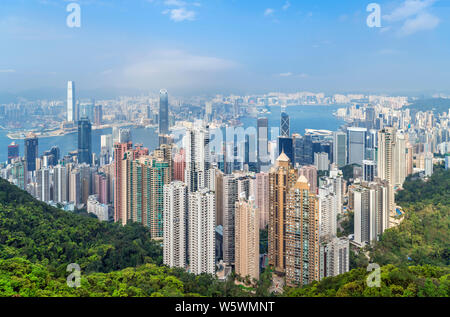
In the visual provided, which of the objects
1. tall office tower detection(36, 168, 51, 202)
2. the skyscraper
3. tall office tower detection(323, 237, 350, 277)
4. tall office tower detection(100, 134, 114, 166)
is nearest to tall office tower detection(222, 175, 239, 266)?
the skyscraper

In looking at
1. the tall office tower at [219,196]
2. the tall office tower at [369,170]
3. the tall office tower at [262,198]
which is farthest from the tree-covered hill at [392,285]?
the tall office tower at [369,170]

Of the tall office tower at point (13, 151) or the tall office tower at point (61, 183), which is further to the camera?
the tall office tower at point (61, 183)

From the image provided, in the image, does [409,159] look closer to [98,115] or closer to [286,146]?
[286,146]

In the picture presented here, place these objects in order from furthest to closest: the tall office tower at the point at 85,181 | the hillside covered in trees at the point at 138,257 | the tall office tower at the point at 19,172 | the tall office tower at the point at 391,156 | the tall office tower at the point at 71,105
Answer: the tall office tower at the point at 85,181 → the tall office tower at the point at 391,156 → the tall office tower at the point at 19,172 → the tall office tower at the point at 71,105 → the hillside covered in trees at the point at 138,257

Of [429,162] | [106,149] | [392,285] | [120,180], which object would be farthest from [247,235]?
[429,162]

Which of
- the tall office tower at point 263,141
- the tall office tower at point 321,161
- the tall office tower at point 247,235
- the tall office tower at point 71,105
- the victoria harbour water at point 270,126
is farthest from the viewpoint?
the tall office tower at point 321,161

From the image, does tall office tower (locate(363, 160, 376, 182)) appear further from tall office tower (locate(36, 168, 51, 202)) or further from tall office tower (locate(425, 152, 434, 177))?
tall office tower (locate(36, 168, 51, 202))

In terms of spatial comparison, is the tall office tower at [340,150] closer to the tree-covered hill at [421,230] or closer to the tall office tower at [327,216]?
the tree-covered hill at [421,230]

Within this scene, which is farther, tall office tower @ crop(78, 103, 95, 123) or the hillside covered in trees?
tall office tower @ crop(78, 103, 95, 123)
